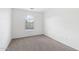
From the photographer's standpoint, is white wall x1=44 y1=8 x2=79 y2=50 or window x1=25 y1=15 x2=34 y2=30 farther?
white wall x1=44 y1=8 x2=79 y2=50

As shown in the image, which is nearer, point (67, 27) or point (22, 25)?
point (22, 25)

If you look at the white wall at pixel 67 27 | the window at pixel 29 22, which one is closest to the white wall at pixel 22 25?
the window at pixel 29 22

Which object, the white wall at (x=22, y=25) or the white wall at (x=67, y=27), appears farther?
the white wall at (x=67, y=27)

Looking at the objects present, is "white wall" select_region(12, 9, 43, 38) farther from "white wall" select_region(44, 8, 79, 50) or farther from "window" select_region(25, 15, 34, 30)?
"white wall" select_region(44, 8, 79, 50)

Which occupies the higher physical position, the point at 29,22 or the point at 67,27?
the point at 29,22

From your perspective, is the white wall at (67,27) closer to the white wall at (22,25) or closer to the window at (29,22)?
the white wall at (22,25)

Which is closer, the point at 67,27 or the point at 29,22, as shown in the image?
the point at 29,22

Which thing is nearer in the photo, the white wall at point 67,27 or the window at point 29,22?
the window at point 29,22

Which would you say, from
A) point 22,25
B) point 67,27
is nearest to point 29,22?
point 22,25

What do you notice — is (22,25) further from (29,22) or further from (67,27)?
(67,27)

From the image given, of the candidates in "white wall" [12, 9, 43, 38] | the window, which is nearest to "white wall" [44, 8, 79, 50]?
"white wall" [12, 9, 43, 38]

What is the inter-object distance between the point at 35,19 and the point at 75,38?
1.51 metres
